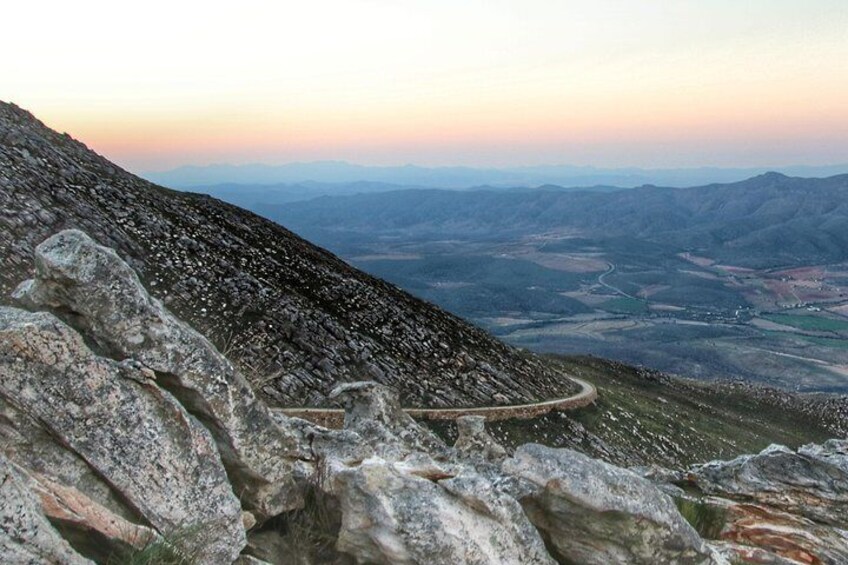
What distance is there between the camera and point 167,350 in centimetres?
966

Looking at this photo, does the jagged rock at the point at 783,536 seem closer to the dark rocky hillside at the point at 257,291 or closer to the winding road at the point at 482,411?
the winding road at the point at 482,411

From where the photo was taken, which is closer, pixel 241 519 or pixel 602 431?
pixel 241 519

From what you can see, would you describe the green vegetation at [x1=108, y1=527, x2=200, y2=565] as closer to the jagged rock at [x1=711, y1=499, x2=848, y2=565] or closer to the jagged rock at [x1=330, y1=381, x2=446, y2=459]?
the jagged rock at [x1=330, y1=381, x2=446, y2=459]

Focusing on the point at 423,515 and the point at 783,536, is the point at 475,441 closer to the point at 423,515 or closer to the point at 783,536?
the point at 423,515

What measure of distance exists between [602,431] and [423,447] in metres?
38.4

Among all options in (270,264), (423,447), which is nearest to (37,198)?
(270,264)

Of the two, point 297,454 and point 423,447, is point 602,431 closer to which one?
point 423,447

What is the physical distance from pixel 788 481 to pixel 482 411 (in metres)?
24.6

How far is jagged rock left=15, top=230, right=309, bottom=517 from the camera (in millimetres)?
9648

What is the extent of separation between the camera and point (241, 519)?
8820mm

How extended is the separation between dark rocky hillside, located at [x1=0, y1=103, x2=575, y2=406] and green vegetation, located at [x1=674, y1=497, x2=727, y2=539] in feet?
80.8

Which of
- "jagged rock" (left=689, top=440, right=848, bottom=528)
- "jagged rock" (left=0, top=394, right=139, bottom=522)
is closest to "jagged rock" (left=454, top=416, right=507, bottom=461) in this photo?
"jagged rock" (left=689, top=440, right=848, bottom=528)

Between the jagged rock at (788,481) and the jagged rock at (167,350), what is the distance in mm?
13720

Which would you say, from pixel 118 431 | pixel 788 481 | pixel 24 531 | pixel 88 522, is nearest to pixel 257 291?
pixel 788 481
